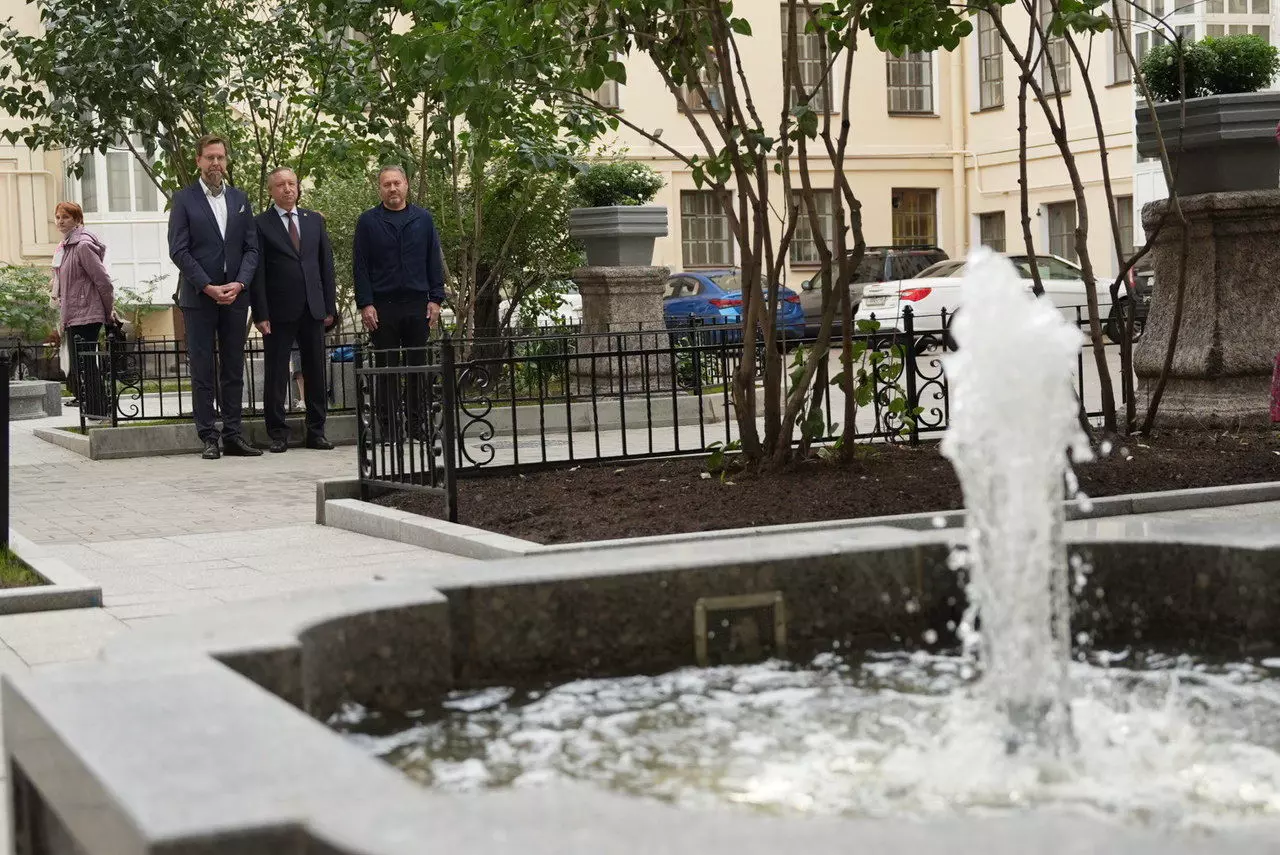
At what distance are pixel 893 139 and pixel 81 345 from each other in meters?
27.7

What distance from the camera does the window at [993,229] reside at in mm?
40719

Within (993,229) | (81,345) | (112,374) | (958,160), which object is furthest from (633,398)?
(958,160)

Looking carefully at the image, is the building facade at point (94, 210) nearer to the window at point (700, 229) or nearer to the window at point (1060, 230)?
the window at point (700, 229)

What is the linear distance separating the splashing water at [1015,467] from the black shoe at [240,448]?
10458 mm

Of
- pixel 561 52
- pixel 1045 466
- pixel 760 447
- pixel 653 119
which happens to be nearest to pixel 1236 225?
pixel 760 447

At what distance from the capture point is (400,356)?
12.0 m

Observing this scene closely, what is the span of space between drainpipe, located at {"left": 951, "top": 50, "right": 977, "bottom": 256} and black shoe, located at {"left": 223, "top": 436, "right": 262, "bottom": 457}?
29.1 m

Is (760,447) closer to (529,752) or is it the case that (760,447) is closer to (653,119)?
(529,752)

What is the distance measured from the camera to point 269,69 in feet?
58.1

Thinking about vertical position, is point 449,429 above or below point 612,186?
below

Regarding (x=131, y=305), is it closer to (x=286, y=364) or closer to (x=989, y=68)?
(x=286, y=364)

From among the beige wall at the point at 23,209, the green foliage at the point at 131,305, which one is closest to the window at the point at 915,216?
the green foliage at the point at 131,305

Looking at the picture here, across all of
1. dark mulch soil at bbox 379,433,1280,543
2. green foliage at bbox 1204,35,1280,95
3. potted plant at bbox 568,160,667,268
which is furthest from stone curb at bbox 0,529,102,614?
potted plant at bbox 568,160,667,268

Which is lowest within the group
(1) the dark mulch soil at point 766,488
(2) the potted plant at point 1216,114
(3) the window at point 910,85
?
(1) the dark mulch soil at point 766,488
